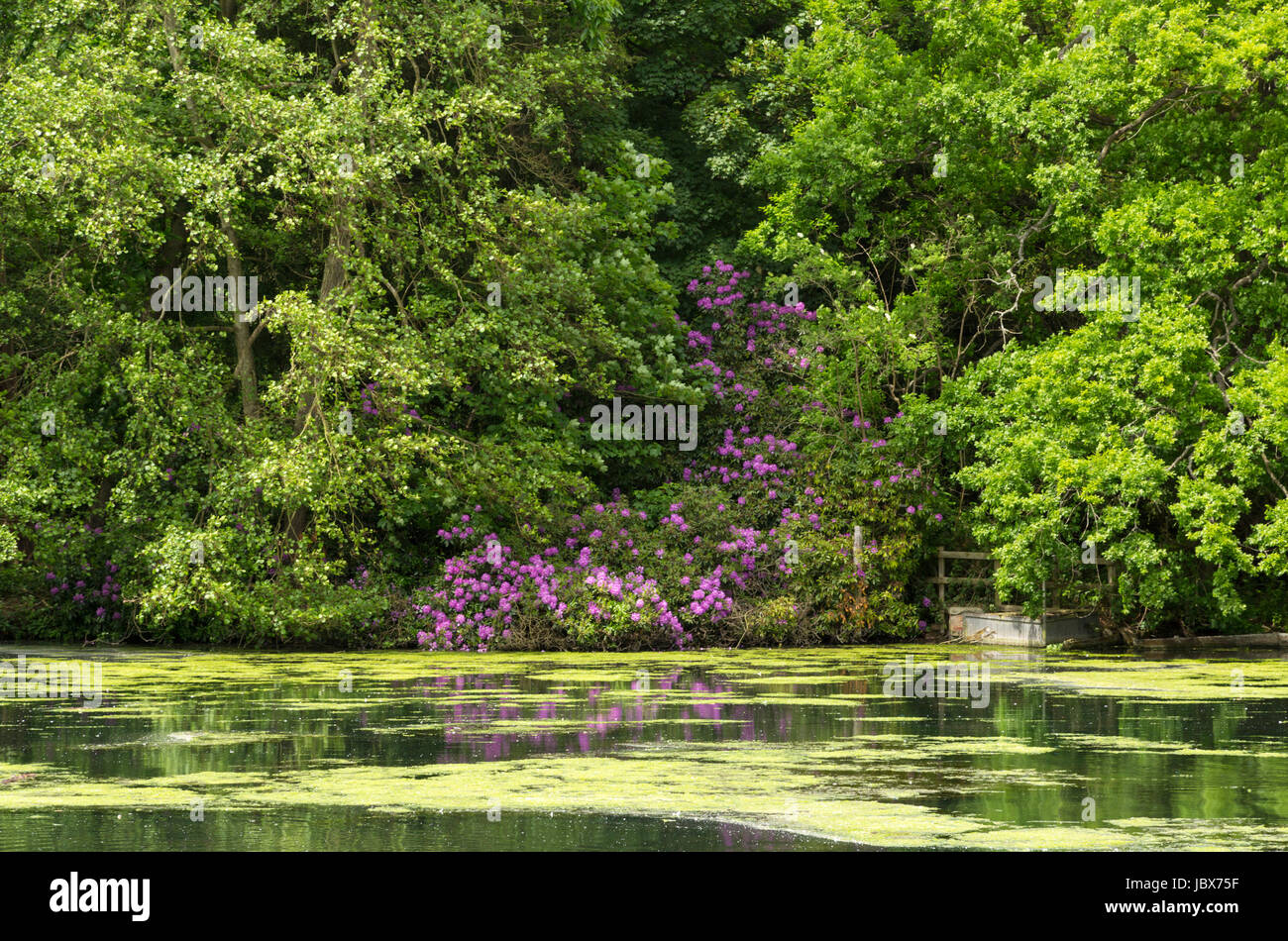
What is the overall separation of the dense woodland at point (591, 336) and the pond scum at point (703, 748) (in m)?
2.21

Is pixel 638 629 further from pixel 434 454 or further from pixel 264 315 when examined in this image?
pixel 264 315

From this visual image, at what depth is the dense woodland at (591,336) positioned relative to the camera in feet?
54.4

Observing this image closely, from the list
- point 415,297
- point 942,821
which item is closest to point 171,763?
point 942,821

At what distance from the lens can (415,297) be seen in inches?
721

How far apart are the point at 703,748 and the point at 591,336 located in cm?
997

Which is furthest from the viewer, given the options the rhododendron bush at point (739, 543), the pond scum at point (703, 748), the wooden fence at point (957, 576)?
Answer: the wooden fence at point (957, 576)

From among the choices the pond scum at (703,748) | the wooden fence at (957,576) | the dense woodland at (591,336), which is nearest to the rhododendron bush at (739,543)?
the dense woodland at (591,336)

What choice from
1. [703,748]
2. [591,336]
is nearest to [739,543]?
[591,336]

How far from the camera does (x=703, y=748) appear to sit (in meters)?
9.77

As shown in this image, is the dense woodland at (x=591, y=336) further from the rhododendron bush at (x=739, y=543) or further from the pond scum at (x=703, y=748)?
the pond scum at (x=703, y=748)

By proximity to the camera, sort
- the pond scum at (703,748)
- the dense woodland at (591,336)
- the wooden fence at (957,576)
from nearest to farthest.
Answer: the pond scum at (703,748)
the dense woodland at (591,336)
the wooden fence at (957,576)

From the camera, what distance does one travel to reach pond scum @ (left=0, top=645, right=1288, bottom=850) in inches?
297

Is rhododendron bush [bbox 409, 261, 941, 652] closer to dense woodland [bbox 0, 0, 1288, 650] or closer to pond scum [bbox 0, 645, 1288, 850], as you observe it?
dense woodland [bbox 0, 0, 1288, 650]

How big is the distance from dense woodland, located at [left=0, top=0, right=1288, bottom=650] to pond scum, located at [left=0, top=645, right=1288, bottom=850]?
2.21m
